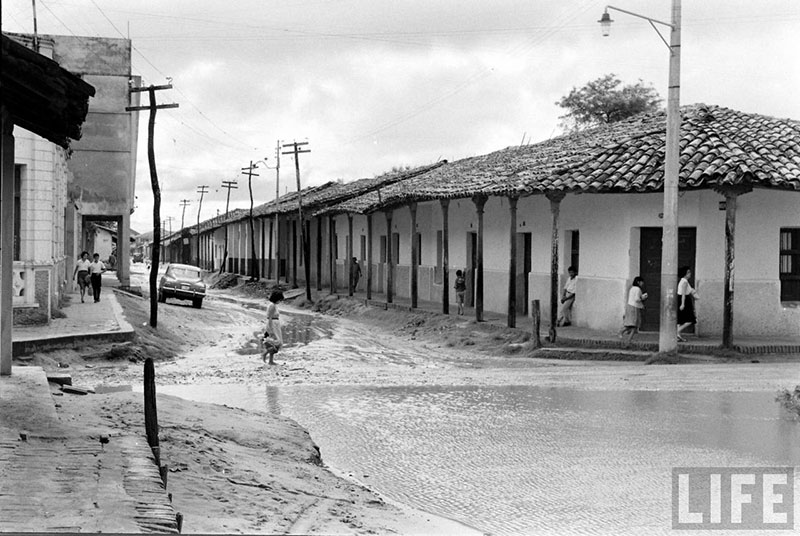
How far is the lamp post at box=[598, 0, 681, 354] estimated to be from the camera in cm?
1684

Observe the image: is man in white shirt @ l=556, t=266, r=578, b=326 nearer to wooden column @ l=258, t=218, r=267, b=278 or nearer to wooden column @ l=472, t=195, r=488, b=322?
wooden column @ l=472, t=195, r=488, b=322

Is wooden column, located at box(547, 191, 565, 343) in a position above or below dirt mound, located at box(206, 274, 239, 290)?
above

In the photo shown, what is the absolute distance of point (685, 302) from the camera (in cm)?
1831

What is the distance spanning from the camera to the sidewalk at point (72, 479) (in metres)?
4.86

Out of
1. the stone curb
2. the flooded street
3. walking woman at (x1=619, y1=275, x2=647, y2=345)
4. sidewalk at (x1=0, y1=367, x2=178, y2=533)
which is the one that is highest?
walking woman at (x1=619, y1=275, x2=647, y2=345)

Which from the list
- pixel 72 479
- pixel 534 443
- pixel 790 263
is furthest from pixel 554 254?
pixel 72 479

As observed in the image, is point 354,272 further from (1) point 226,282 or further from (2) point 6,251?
(2) point 6,251

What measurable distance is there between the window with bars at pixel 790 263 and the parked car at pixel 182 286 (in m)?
21.4

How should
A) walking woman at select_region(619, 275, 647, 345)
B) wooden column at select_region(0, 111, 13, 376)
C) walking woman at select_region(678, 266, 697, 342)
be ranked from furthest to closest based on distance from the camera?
walking woman at select_region(619, 275, 647, 345) → walking woman at select_region(678, 266, 697, 342) → wooden column at select_region(0, 111, 13, 376)

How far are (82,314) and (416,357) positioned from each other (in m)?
8.92

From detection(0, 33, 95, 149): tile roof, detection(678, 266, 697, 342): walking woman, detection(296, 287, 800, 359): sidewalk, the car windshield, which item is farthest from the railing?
the car windshield

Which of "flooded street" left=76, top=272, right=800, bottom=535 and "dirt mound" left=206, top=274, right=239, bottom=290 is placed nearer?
"flooded street" left=76, top=272, right=800, bottom=535

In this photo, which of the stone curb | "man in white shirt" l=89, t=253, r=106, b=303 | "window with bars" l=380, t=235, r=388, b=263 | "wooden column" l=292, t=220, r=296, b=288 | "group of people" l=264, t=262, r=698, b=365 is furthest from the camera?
"wooden column" l=292, t=220, r=296, b=288

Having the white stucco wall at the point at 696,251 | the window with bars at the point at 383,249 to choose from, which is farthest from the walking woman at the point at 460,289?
the window with bars at the point at 383,249
